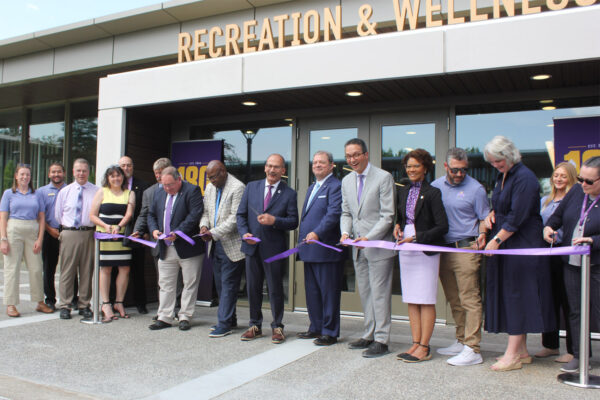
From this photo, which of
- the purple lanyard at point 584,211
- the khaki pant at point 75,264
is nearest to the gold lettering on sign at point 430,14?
the purple lanyard at point 584,211

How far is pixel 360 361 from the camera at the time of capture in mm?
4570

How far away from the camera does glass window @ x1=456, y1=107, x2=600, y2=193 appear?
6.15 metres

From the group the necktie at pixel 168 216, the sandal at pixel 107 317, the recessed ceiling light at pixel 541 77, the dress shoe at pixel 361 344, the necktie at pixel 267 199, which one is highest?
the recessed ceiling light at pixel 541 77

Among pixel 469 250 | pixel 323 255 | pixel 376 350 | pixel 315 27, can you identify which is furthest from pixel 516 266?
pixel 315 27

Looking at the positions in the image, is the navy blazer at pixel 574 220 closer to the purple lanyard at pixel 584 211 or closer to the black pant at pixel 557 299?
the purple lanyard at pixel 584 211

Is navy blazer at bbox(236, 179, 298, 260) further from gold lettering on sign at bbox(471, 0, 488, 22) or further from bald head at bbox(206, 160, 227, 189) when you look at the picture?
gold lettering on sign at bbox(471, 0, 488, 22)

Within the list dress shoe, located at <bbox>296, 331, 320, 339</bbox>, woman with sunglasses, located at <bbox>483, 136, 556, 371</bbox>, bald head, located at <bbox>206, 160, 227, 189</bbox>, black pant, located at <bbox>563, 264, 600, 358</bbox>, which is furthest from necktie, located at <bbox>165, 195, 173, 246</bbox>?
black pant, located at <bbox>563, 264, 600, 358</bbox>

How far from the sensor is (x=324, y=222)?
204 inches

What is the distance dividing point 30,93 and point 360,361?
10.7 m

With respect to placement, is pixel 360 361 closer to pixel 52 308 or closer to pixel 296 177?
pixel 296 177

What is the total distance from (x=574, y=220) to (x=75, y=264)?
577cm

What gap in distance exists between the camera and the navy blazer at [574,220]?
403 cm

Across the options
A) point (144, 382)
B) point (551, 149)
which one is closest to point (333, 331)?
point (144, 382)

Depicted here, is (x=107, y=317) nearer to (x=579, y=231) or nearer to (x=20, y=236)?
(x=20, y=236)
